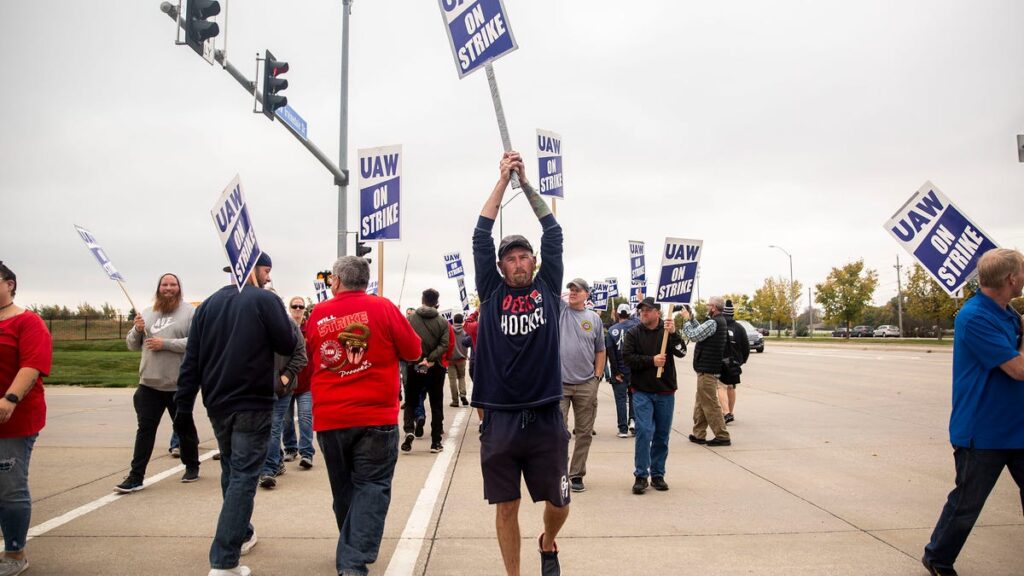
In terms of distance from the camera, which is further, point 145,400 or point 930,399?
point 930,399

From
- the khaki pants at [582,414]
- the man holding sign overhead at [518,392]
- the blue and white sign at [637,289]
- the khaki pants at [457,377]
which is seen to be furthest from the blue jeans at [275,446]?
the blue and white sign at [637,289]

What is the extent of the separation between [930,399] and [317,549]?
13.0 metres

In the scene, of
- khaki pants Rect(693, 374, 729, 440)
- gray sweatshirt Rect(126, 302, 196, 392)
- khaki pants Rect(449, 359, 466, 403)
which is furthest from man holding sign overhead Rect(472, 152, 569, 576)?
khaki pants Rect(449, 359, 466, 403)

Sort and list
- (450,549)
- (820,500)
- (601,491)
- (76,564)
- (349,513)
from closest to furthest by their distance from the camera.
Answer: (349,513) < (76,564) < (450,549) < (820,500) < (601,491)

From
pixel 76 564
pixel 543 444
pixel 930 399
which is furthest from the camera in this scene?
pixel 930 399

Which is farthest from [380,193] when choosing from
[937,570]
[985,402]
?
[937,570]

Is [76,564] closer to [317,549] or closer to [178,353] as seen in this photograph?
[317,549]

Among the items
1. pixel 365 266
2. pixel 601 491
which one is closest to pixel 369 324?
pixel 365 266

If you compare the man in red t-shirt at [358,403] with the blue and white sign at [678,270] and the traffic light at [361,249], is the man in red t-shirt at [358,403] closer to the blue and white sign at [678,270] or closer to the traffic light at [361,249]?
the blue and white sign at [678,270]

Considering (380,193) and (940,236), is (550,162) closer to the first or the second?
(380,193)

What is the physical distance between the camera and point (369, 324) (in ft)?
13.7

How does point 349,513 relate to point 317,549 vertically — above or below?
above

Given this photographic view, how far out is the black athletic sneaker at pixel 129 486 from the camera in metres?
6.32

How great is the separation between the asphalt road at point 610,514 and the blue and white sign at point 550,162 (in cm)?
398
